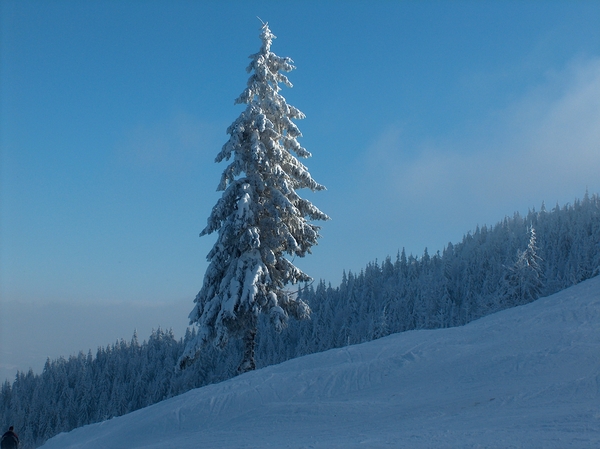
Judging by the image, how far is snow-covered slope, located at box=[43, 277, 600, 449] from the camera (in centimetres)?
749

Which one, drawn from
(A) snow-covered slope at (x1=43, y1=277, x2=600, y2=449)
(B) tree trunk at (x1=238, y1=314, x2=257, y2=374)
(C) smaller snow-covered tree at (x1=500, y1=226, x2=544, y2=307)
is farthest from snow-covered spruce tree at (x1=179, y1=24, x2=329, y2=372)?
(C) smaller snow-covered tree at (x1=500, y1=226, x2=544, y2=307)

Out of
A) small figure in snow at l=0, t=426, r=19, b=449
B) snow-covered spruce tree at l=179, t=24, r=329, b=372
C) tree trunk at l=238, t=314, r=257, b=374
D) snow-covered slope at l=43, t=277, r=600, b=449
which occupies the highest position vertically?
snow-covered spruce tree at l=179, t=24, r=329, b=372

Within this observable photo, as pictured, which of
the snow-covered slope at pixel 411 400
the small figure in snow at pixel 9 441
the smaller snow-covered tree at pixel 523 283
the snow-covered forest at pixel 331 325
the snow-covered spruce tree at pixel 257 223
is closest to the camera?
the snow-covered slope at pixel 411 400

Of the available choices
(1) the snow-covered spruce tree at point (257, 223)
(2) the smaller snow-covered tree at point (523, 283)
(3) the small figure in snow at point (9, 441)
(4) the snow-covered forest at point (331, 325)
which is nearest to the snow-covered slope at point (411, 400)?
(3) the small figure in snow at point (9, 441)

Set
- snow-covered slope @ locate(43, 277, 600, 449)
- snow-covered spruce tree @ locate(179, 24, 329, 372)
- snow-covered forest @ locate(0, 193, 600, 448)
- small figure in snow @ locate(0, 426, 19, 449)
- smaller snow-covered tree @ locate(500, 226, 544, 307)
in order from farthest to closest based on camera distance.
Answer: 1. snow-covered forest @ locate(0, 193, 600, 448)
2. smaller snow-covered tree @ locate(500, 226, 544, 307)
3. snow-covered spruce tree @ locate(179, 24, 329, 372)
4. small figure in snow @ locate(0, 426, 19, 449)
5. snow-covered slope @ locate(43, 277, 600, 449)

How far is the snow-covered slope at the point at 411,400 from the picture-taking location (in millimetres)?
7492

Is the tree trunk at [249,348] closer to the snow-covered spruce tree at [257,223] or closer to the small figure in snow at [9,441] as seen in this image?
the snow-covered spruce tree at [257,223]

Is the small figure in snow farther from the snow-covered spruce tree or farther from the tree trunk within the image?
the tree trunk

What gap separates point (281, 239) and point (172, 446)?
33.3ft

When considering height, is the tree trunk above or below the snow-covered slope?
above

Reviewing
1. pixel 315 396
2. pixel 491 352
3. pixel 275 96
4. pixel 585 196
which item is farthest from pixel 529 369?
pixel 585 196

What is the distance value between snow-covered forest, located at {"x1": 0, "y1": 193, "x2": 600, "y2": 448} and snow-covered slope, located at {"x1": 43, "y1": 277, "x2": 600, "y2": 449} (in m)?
60.8

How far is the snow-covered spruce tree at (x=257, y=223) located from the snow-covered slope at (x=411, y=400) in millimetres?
4692

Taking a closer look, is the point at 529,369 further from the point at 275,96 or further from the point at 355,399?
the point at 275,96
